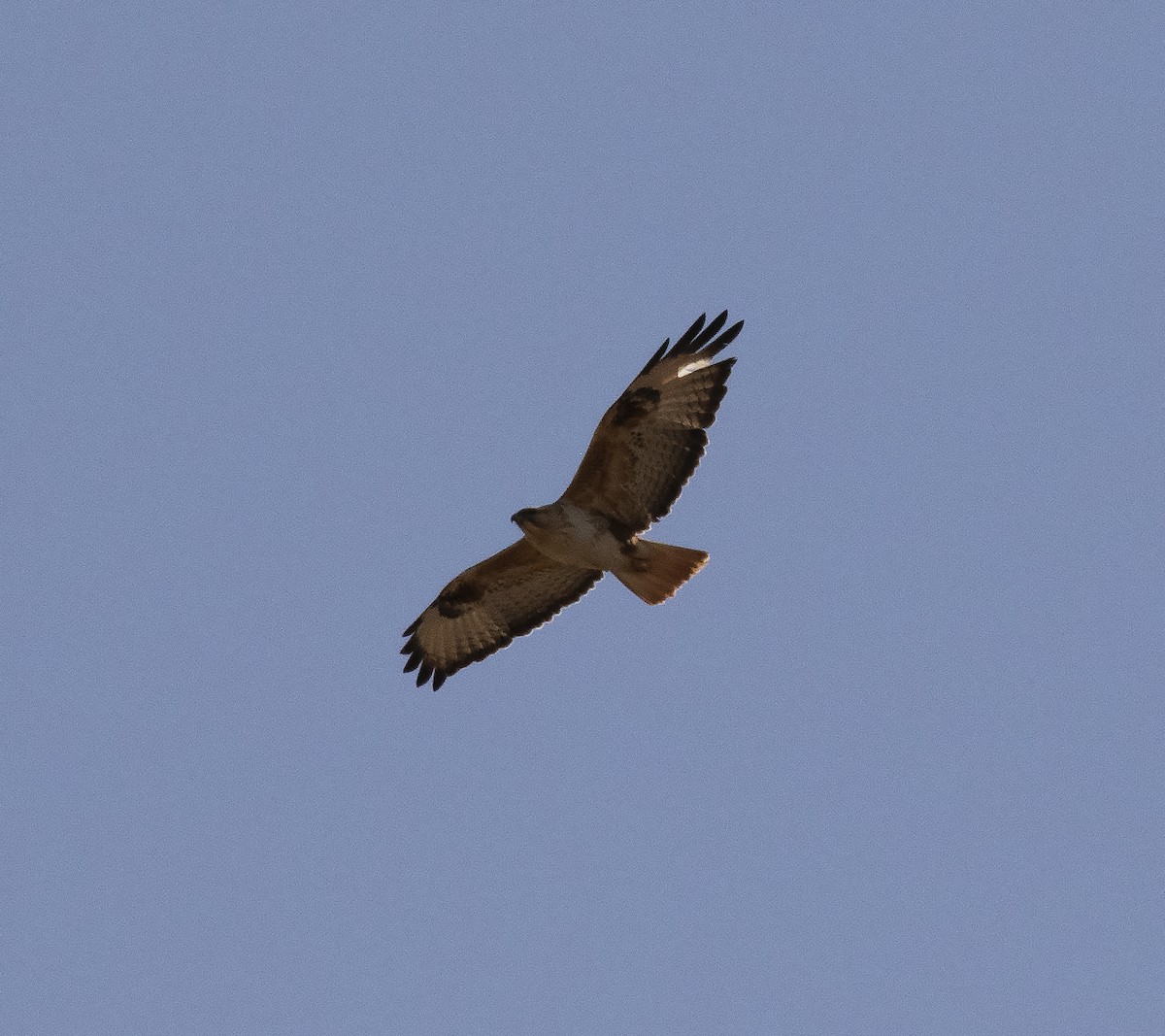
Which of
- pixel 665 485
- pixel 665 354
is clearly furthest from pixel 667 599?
pixel 665 354

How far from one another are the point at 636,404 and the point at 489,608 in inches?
79.1

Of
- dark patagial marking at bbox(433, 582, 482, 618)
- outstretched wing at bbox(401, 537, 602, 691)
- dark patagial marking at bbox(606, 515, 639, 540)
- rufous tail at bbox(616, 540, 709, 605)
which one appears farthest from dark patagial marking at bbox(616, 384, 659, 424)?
dark patagial marking at bbox(433, 582, 482, 618)

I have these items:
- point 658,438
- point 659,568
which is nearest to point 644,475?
point 658,438

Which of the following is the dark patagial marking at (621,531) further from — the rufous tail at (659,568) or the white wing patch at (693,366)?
the white wing patch at (693,366)

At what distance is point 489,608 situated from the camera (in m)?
12.0

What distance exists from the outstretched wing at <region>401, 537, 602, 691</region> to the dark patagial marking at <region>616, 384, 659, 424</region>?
121 centimetres

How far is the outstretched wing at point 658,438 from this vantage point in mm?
10898

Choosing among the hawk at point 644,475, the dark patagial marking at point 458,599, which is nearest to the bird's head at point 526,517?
the hawk at point 644,475

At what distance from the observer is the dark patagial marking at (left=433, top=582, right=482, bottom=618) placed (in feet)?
39.2

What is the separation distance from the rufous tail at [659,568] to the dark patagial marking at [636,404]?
77cm

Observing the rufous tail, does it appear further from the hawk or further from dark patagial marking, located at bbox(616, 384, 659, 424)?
dark patagial marking, located at bbox(616, 384, 659, 424)

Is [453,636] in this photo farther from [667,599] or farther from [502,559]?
[667,599]

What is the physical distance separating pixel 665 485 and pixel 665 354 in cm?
81

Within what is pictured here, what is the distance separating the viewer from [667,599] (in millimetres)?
10930
